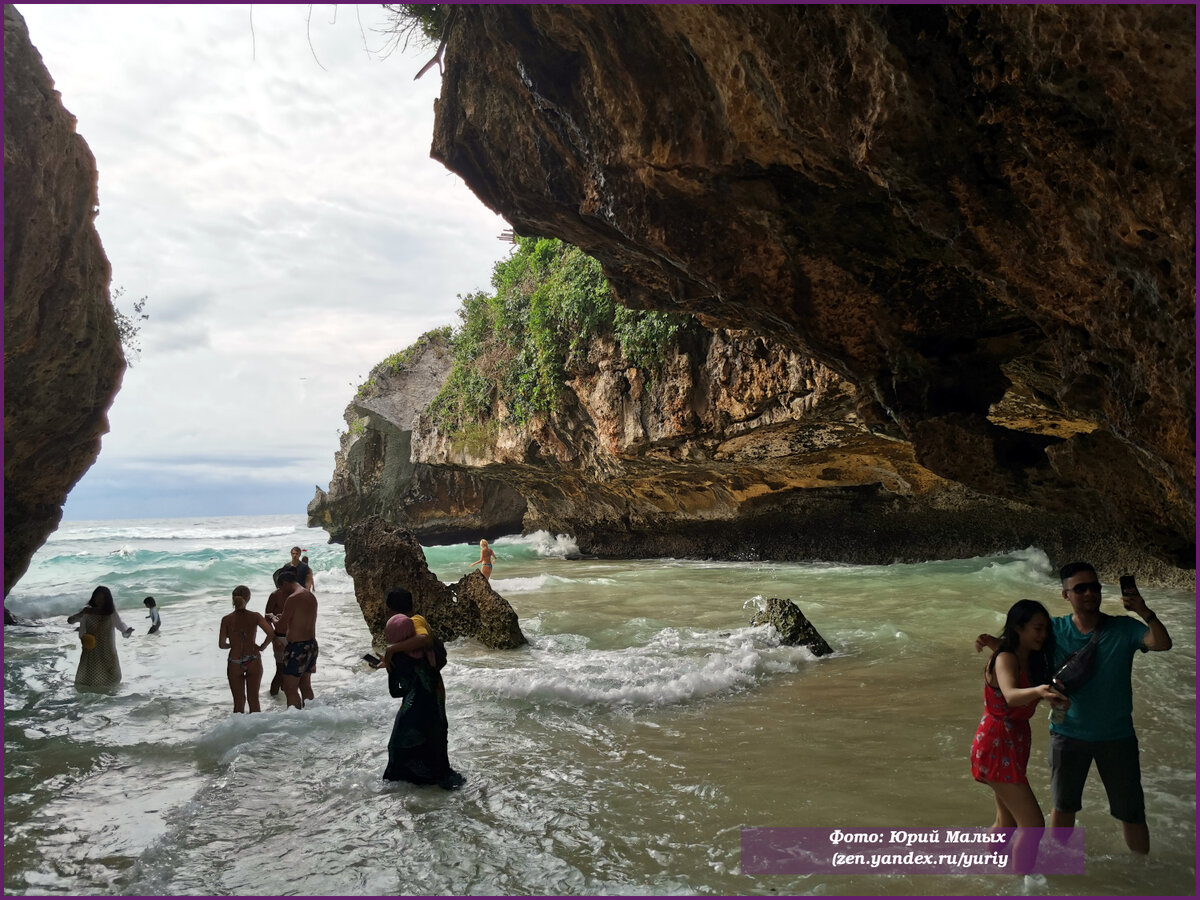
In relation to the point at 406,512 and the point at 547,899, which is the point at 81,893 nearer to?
the point at 547,899

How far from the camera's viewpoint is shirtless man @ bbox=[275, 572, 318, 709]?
7.24 meters

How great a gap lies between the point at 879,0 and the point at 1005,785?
12.3 ft

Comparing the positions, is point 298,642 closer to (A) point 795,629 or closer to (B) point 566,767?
(B) point 566,767

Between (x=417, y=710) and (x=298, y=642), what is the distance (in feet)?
9.47

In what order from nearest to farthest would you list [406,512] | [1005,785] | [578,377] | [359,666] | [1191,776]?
[1005,785] → [1191,776] → [359,666] → [578,377] → [406,512]

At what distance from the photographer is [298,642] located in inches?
287

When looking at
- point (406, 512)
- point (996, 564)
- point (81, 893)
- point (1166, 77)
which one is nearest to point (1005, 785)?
point (1166, 77)

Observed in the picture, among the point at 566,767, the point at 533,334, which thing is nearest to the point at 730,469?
the point at 533,334

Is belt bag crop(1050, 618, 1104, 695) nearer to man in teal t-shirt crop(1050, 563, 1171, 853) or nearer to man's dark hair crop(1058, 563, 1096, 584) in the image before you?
man in teal t-shirt crop(1050, 563, 1171, 853)

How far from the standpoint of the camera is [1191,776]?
452 centimetres

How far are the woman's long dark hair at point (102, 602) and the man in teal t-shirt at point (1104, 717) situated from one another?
859 cm

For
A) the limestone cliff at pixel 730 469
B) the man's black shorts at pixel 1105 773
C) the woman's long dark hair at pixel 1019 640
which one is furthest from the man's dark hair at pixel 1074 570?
the limestone cliff at pixel 730 469

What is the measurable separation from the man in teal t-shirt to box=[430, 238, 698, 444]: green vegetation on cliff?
33.3 feet

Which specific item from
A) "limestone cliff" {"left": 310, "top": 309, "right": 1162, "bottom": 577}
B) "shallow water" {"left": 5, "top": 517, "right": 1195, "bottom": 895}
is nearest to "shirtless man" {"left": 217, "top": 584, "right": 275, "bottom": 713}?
"shallow water" {"left": 5, "top": 517, "right": 1195, "bottom": 895}
